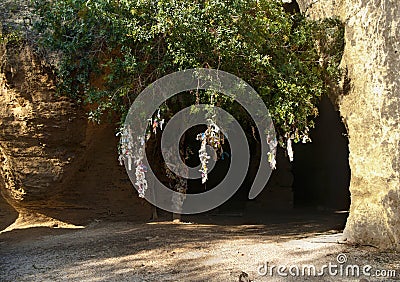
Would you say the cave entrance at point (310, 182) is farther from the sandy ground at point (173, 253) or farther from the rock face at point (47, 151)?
the sandy ground at point (173, 253)

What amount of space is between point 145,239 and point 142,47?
90.8 inches

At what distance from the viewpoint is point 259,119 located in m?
5.43

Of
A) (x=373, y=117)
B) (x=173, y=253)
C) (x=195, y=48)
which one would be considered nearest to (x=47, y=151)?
(x=173, y=253)

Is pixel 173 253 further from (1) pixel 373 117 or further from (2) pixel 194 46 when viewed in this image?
(1) pixel 373 117

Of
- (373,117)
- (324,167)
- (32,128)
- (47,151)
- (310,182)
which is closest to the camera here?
(373,117)

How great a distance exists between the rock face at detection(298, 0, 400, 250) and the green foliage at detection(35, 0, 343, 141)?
0.30 meters

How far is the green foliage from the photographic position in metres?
4.97

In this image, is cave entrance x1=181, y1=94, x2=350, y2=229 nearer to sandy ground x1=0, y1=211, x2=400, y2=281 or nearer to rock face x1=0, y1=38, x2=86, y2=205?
sandy ground x1=0, y1=211, x2=400, y2=281

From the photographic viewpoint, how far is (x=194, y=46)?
16.4 ft

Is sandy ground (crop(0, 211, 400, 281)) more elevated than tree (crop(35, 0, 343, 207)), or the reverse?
tree (crop(35, 0, 343, 207))

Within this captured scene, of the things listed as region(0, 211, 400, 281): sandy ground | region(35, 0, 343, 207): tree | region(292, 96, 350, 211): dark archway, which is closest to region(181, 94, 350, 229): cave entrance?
region(292, 96, 350, 211): dark archway

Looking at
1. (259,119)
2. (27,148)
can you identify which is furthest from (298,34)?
(27,148)

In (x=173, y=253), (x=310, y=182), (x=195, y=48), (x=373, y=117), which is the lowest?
(x=173, y=253)

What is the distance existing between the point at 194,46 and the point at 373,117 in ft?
6.83
